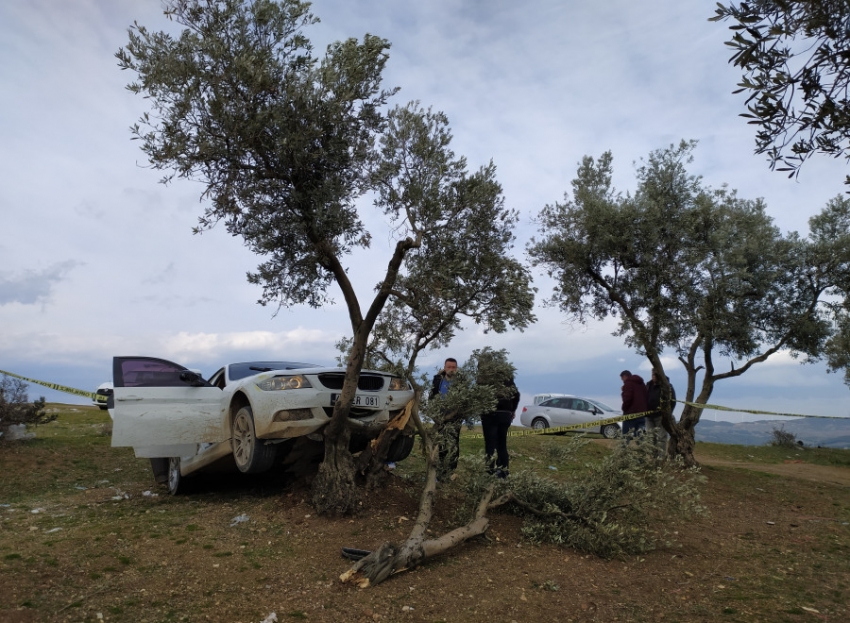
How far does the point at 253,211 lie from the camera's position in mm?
7164

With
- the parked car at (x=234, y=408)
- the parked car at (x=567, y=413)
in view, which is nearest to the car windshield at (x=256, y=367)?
the parked car at (x=234, y=408)

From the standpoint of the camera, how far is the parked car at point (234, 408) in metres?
6.94

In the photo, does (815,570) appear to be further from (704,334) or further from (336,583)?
(704,334)

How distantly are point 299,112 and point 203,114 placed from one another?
1014mm

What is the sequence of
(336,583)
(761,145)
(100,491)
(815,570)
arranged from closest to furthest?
(761,145), (336,583), (815,570), (100,491)

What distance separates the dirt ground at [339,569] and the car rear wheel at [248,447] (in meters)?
0.54

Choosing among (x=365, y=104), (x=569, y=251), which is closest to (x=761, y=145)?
(x=365, y=104)

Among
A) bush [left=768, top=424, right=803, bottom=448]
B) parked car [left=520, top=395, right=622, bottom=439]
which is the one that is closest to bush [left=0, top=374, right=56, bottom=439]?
parked car [left=520, top=395, right=622, bottom=439]

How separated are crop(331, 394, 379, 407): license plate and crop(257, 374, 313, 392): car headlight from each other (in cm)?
35

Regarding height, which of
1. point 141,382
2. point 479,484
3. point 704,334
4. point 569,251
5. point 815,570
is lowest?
point 815,570

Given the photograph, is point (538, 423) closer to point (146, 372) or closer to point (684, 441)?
Answer: point (684, 441)

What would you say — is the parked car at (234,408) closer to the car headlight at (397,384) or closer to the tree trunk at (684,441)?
the car headlight at (397,384)

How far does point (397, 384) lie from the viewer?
25.8ft

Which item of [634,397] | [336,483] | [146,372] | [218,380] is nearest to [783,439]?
[634,397]
